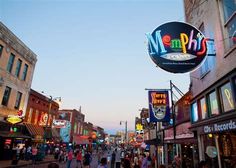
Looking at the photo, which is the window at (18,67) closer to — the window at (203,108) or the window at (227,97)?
the window at (203,108)

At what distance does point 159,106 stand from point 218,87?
7864 millimetres

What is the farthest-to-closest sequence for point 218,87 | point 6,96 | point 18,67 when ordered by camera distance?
point 18,67 < point 6,96 < point 218,87

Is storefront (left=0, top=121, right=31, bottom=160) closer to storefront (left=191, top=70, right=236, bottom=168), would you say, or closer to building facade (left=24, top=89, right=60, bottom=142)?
building facade (left=24, top=89, right=60, bottom=142)

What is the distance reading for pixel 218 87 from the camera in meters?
8.82

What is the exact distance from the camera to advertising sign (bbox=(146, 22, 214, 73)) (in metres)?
7.90

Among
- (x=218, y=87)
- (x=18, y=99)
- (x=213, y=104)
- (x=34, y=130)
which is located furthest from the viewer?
(x=34, y=130)

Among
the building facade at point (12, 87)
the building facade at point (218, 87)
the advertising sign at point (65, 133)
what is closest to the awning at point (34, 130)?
the building facade at point (12, 87)

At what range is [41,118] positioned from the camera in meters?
30.1

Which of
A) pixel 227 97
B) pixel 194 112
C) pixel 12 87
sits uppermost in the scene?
pixel 12 87

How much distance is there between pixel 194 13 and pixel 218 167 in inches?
338

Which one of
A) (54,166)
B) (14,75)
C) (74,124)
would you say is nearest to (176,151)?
(54,166)

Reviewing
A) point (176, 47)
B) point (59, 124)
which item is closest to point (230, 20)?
point (176, 47)

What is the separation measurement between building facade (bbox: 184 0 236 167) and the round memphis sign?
0.96m

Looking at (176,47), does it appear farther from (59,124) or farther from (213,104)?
(59,124)
